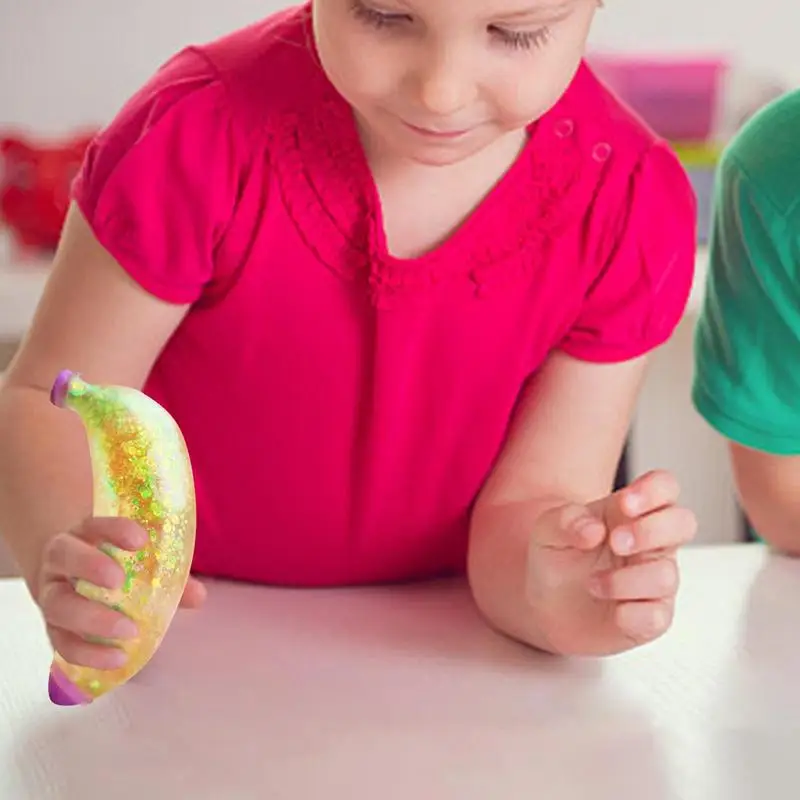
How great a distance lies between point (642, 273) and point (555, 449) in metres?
0.10

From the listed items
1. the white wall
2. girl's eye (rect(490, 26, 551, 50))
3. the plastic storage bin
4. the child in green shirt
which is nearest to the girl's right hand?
girl's eye (rect(490, 26, 551, 50))

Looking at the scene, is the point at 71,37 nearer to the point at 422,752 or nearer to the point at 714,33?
the point at 714,33

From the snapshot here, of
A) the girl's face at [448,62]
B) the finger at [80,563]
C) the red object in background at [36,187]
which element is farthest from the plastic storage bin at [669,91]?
the finger at [80,563]

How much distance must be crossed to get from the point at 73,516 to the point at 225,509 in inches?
5.7

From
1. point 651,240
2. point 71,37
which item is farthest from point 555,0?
→ point 71,37

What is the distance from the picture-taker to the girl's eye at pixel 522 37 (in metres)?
0.59

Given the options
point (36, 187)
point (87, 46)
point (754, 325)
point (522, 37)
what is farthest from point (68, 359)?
point (87, 46)

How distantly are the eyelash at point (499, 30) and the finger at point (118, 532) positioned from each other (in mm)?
216

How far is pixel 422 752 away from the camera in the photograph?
58 cm

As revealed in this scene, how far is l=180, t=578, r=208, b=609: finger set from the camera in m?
0.71

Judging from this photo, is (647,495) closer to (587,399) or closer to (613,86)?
(587,399)

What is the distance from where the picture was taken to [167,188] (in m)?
0.69

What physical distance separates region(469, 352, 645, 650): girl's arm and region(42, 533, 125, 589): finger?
0.22 metres

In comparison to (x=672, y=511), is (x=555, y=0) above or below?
above
